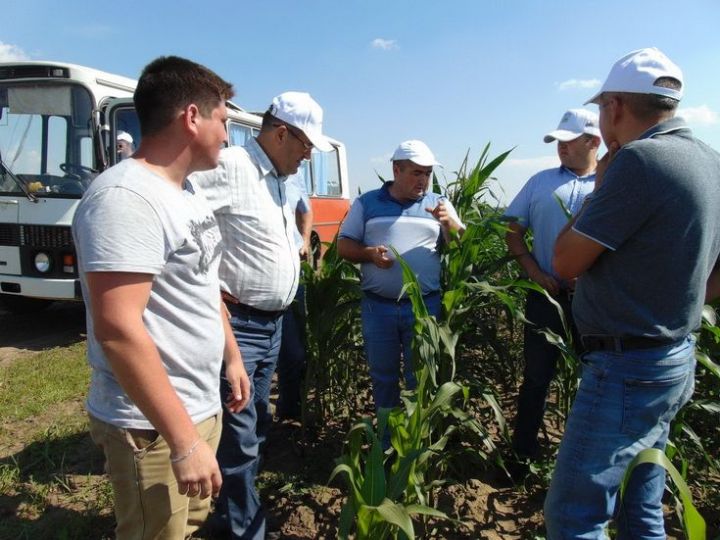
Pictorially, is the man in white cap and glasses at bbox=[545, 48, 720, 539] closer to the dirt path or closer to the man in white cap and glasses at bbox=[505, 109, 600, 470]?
the man in white cap and glasses at bbox=[505, 109, 600, 470]

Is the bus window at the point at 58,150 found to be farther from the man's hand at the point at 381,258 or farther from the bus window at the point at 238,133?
the man's hand at the point at 381,258

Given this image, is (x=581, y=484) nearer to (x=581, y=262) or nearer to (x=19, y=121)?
(x=581, y=262)

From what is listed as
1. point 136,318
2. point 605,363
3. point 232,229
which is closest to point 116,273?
point 136,318

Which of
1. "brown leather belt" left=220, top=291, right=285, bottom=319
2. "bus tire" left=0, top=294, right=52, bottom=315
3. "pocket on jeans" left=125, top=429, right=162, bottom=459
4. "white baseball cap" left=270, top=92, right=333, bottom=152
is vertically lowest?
"bus tire" left=0, top=294, right=52, bottom=315

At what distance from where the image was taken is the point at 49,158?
17.1 ft

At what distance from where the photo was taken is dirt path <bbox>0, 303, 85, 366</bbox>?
505 cm

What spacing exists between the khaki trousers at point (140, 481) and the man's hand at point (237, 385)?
431 mm

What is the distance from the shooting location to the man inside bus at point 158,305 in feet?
3.67

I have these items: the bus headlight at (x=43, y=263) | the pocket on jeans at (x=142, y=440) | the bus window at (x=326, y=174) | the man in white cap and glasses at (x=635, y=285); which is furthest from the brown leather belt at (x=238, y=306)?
the bus window at (x=326, y=174)

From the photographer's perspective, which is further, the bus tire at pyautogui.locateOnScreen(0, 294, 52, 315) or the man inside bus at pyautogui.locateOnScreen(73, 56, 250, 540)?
the bus tire at pyautogui.locateOnScreen(0, 294, 52, 315)

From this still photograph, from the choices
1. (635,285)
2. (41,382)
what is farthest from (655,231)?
(41,382)

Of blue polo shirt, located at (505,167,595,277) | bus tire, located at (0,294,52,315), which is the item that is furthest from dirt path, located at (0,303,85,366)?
blue polo shirt, located at (505,167,595,277)

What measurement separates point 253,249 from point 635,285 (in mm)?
1280

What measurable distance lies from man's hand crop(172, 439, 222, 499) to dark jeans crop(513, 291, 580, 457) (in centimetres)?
177
